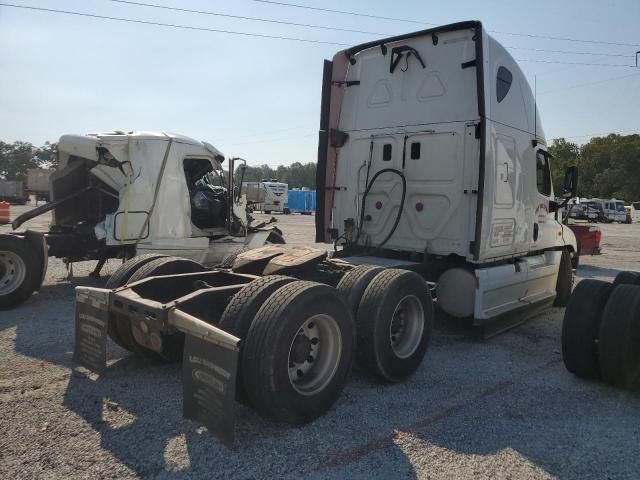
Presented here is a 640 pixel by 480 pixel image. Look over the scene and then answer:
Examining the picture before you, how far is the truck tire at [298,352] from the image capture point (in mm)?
3059

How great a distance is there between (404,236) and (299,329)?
3228 millimetres

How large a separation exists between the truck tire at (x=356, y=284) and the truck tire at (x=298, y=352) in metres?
0.44

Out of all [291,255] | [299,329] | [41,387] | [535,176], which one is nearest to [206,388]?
[299,329]

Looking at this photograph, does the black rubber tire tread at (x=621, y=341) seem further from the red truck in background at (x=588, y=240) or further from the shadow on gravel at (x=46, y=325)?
the red truck in background at (x=588, y=240)

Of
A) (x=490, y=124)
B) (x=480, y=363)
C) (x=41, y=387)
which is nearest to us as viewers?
(x=41, y=387)

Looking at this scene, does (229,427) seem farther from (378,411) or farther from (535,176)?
(535,176)

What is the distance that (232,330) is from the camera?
315cm

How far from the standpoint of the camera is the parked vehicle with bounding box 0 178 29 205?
4434 centimetres

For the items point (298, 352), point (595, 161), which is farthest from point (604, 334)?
point (595, 161)

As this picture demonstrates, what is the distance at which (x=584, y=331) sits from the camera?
438 centimetres

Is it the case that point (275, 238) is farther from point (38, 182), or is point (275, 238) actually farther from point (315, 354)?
point (38, 182)

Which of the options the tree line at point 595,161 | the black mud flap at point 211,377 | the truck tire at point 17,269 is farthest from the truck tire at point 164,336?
the tree line at point 595,161

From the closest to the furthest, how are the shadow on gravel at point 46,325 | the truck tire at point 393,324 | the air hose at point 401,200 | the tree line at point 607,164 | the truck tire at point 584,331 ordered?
the truck tire at point 393,324 < the truck tire at point 584,331 < the shadow on gravel at point 46,325 < the air hose at point 401,200 < the tree line at point 607,164

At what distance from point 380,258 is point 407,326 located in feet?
5.51
